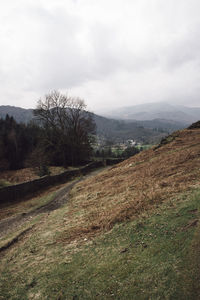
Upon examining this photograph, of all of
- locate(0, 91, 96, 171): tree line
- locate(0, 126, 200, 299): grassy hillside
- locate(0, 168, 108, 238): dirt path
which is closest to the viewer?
locate(0, 126, 200, 299): grassy hillside

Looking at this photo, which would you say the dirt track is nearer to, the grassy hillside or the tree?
the grassy hillside

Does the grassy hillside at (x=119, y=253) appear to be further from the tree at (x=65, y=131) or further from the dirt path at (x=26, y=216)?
the tree at (x=65, y=131)

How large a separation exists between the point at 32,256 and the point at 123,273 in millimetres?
3898

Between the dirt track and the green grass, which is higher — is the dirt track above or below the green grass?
below

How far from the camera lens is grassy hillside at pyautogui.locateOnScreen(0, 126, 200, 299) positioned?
13.1ft

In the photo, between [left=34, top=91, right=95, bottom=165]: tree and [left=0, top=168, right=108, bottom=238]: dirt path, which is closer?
[left=0, top=168, right=108, bottom=238]: dirt path

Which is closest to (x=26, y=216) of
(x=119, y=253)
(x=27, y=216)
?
(x=27, y=216)

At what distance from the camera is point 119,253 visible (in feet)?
17.3

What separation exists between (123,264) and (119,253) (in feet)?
1.82

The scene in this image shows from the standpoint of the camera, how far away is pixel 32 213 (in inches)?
503

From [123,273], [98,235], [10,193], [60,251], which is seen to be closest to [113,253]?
[123,273]

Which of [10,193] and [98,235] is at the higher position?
[98,235]

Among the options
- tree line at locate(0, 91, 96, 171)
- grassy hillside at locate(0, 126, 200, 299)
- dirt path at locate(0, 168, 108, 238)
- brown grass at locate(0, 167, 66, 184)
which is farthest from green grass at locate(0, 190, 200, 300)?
tree line at locate(0, 91, 96, 171)

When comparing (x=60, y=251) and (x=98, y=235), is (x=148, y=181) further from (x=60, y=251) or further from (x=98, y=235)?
(x=60, y=251)
